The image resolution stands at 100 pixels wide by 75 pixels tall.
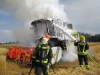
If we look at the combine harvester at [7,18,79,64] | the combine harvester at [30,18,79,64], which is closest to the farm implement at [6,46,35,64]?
the combine harvester at [7,18,79,64]

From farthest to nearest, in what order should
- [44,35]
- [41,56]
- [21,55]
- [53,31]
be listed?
[44,35] < [53,31] < [21,55] < [41,56]

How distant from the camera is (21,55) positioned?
11.3m

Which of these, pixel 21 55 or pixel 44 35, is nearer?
pixel 21 55

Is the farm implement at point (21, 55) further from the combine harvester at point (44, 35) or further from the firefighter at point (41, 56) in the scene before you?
the firefighter at point (41, 56)

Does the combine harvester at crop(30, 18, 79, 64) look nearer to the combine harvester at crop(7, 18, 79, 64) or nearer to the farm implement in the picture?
the combine harvester at crop(7, 18, 79, 64)

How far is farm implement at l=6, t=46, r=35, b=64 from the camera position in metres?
11.1

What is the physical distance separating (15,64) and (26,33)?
3415 mm

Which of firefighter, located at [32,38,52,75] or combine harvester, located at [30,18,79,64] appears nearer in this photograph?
firefighter, located at [32,38,52,75]

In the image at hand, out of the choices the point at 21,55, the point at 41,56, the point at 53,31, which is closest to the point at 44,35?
the point at 53,31

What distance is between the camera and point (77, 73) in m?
9.32

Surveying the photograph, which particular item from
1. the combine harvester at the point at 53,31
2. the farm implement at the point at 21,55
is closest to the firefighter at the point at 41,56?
the farm implement at the point at 21,55

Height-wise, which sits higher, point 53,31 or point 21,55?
point 53,31

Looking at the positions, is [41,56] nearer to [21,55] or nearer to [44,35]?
[21,55]

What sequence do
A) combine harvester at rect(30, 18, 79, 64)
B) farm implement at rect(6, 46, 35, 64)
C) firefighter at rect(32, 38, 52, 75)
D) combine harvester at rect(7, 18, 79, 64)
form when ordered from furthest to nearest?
1. combine harvester at rect(30, 18, 79, 64)
2. combine harvester at rect(7, 18, 79, 64)
3. farm implement at rect(6, 46, 35, 64)
4. firefighter at rect(32, 38, 52, 75)
